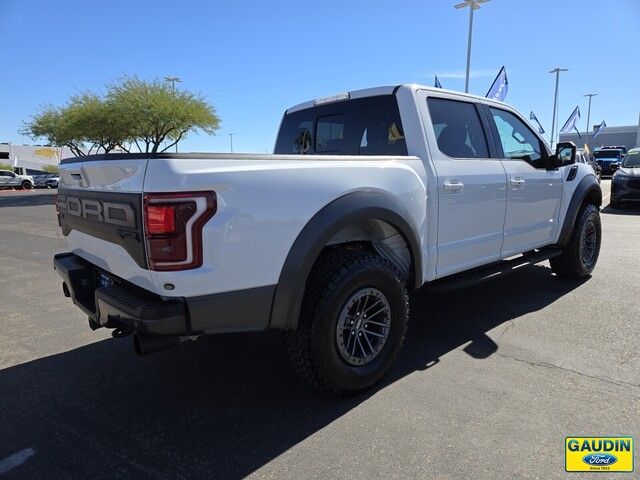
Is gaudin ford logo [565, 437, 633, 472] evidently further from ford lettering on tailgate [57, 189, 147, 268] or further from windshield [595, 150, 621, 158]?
windshield [595, 150, 621, 158]

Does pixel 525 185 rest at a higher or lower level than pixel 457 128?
lower

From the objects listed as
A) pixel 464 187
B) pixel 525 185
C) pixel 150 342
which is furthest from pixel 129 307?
pixel 525 185

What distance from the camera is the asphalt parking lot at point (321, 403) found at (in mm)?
2305

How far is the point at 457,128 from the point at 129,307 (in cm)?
287

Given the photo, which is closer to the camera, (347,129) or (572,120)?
(347,129)

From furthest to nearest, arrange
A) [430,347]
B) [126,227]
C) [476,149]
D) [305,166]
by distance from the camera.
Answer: [476,149] < [430,347] < [305,166] < [126,227]

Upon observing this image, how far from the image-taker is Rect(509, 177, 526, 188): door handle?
13.4 feet

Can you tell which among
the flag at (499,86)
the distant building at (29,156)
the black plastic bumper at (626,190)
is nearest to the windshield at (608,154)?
the flag at (499,86)

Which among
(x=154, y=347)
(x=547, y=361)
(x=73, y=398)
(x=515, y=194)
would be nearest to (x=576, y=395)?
(x=547, y=361)

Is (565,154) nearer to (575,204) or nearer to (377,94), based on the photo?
(575,204)

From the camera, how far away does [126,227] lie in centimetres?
228

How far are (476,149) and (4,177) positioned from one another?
1776 inches

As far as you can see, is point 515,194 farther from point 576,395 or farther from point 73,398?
point 73,398

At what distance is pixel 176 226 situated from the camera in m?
2.11
